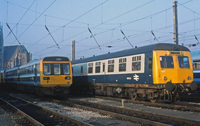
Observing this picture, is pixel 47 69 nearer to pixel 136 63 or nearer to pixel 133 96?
pixel 133 96

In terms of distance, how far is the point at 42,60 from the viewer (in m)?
17.8

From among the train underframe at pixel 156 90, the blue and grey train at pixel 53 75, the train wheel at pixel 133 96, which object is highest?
the blue and grey train at pixel 53 75

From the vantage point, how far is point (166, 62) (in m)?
13.7

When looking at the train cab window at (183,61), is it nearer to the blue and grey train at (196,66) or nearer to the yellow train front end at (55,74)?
the blue and grey train at (196,66)

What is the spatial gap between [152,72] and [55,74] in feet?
23.8

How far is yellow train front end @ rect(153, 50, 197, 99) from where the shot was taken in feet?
44.1

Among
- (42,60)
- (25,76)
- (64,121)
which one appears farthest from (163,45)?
(25,76)

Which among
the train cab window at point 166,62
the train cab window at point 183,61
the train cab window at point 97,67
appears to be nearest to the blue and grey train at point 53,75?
the train cab window at point 97,67

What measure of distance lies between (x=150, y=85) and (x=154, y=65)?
3.83ft

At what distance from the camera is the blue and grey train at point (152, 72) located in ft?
44.5

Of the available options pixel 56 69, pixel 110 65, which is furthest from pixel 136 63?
pixel 56 69

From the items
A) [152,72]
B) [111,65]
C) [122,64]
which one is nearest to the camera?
[152,72]

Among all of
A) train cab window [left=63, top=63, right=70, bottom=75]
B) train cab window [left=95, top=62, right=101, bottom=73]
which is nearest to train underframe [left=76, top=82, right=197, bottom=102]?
train cab window [left=95, top=62, right=101, bottom=73]

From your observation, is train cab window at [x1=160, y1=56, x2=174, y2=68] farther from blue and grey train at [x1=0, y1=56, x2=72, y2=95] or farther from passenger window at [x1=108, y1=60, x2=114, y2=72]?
blue and grey train at [x1=0, y1=56, x2=72, y2=95]
